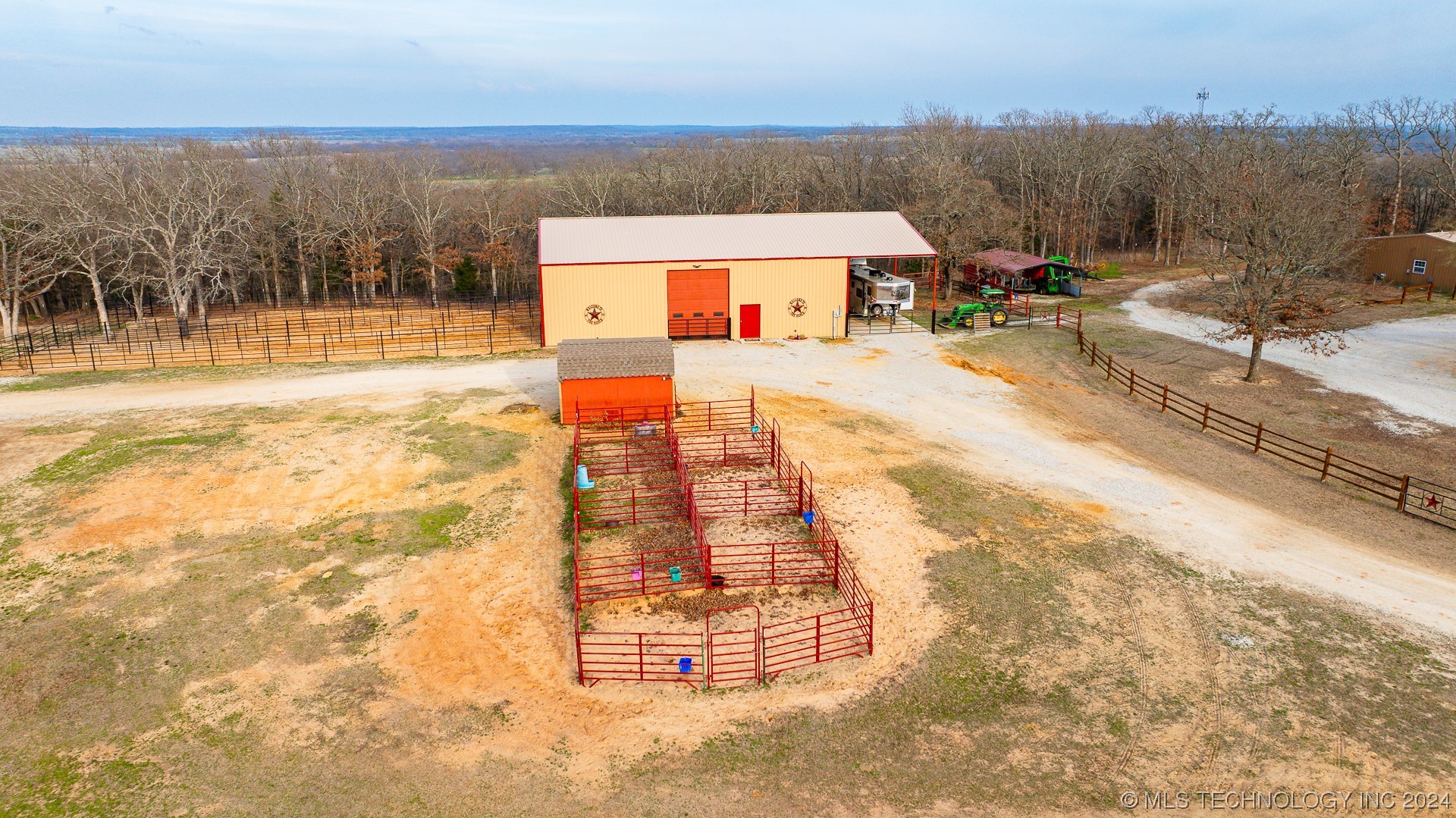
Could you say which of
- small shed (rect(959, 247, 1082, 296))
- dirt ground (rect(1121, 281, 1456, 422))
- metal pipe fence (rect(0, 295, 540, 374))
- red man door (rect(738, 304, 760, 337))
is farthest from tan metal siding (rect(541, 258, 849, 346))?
dirt ground (rect(1121, 281, 1456, 422))

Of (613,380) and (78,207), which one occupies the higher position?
(78,207)

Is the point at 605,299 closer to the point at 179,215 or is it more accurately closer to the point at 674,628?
the point at 674,628

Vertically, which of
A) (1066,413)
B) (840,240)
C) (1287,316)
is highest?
(840,240)

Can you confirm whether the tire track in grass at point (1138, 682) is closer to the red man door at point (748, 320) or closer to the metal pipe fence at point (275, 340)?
the red man door at point (748, 320)

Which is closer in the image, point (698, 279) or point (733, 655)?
point (733, 655)

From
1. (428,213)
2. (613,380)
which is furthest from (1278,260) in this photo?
(428,213)

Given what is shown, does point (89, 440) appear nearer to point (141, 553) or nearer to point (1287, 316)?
point (141, 553)

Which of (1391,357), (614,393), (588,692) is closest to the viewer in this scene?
(588,692)

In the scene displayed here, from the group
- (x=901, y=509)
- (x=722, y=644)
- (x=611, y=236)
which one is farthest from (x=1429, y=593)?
(x=611, y=236)
